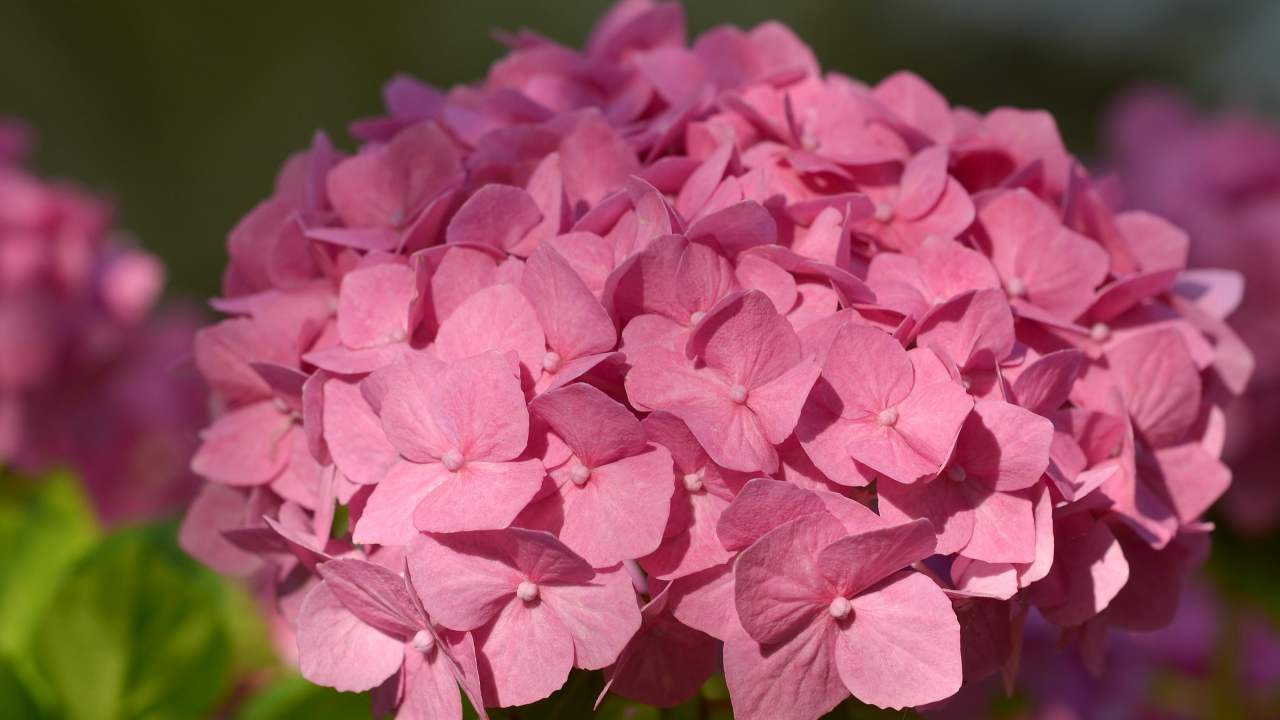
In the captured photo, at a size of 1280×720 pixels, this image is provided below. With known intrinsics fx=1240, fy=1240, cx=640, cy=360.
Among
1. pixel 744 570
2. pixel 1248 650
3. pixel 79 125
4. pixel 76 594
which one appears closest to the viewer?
pixel 744 570

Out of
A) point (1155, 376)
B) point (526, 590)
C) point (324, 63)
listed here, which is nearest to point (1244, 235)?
point (1155, 376)

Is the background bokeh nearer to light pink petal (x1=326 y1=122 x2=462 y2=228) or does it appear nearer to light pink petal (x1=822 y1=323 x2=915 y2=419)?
light pink petal (x1=326 y1=122 x2=462 y2=228)

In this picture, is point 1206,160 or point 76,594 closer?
point 76,594

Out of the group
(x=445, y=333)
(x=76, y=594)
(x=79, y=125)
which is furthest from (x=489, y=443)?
(x=79, y=125)

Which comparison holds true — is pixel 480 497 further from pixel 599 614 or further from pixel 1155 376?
pixel 1155 376

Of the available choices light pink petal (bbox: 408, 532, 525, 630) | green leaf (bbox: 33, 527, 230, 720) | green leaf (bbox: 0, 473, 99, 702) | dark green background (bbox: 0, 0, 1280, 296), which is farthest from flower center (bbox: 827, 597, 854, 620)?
dark green background (bbox: 0, 0, 1280, 296)

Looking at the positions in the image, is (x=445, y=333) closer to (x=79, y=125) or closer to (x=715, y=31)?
(x=715, y=31)
